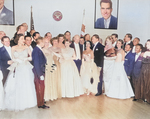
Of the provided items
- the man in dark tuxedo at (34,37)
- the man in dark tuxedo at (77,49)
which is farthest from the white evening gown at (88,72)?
the man in dark tuxedo at (34,37)

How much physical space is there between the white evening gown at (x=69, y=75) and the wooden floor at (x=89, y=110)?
0.60 ft

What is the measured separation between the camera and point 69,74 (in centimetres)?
384

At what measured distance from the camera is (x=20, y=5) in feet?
11.2

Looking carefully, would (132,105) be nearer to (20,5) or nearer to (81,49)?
(81,49)

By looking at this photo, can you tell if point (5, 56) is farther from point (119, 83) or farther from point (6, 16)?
point (119, 83)

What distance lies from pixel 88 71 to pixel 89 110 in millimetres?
927

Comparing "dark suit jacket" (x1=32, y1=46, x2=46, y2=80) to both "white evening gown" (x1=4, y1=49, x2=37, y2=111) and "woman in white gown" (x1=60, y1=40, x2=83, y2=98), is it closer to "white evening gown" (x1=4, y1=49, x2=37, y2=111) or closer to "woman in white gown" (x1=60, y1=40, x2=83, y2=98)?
"white evening gown" (x1=4, y1=49, x2=37, y2=111)

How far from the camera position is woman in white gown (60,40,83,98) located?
12.5 feet

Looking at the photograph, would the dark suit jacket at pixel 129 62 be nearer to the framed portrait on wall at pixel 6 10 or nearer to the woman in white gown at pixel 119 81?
the woman in white gown at pixel 119 81

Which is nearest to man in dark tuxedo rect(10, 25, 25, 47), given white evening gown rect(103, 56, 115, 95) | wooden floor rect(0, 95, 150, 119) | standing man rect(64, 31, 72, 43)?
standing man rect(64, 31, 72, 43)

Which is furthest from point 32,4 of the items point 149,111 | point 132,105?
point 149,111

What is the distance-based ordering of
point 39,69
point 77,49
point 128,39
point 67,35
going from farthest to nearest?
point 128,39, point 77,49, point 67,35, point 39,69

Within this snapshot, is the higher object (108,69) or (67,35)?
(67,35)

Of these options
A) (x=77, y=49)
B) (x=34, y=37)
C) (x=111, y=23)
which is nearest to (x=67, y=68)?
(x=77, y=49)
